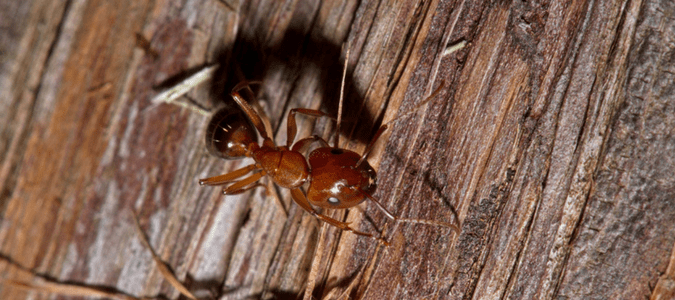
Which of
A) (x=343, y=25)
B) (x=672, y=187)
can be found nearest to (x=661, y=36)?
(x=672, y=187)

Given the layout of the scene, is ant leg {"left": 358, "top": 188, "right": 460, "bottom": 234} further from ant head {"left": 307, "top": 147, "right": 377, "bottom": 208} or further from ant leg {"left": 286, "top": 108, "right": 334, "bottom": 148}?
ant leg {"left": 286, "top": 108, "right": 334, "bottom": 148}

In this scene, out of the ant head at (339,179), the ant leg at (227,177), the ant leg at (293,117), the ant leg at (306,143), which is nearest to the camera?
the ant head at (339,179)

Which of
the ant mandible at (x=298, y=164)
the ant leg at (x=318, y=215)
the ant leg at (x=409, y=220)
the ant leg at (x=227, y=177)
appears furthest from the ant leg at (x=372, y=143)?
the ant leg at (x=227, y=177)

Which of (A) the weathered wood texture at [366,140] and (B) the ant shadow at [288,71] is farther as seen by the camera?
(B) the ant shadow at [288,71]

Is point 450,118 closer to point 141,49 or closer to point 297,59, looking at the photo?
point 297,59

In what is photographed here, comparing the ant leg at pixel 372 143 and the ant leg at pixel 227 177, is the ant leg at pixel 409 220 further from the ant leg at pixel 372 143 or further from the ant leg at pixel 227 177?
the ant leg at pixel 227 177

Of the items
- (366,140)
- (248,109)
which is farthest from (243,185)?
(366,140)

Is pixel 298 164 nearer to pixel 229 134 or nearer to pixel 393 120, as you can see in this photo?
pixel 229 134
